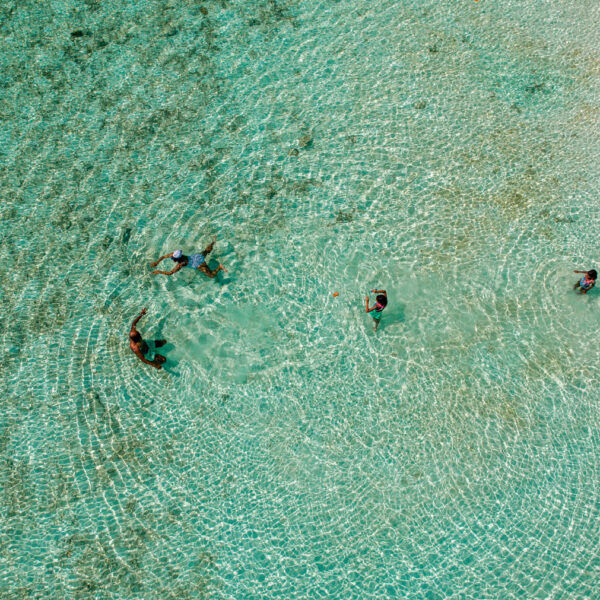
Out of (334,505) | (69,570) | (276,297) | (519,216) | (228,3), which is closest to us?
(69,570)

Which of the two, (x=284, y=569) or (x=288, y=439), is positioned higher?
(x=288, y=439)

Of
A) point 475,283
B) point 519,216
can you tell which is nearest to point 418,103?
point 519,216

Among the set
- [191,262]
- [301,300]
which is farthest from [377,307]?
[191,262]

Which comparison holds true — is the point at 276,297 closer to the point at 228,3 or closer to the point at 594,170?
the point at 594,170

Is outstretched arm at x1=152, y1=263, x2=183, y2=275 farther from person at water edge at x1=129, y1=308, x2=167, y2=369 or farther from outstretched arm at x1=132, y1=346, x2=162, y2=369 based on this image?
outstretched arm at x1=132, y1=346, x2=162, y2=369

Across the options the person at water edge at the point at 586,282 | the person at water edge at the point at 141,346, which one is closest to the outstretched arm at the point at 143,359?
the person at water edge at the point at 141,346

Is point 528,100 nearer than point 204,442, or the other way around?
point 204,442

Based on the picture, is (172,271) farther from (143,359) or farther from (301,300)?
(301,300)
